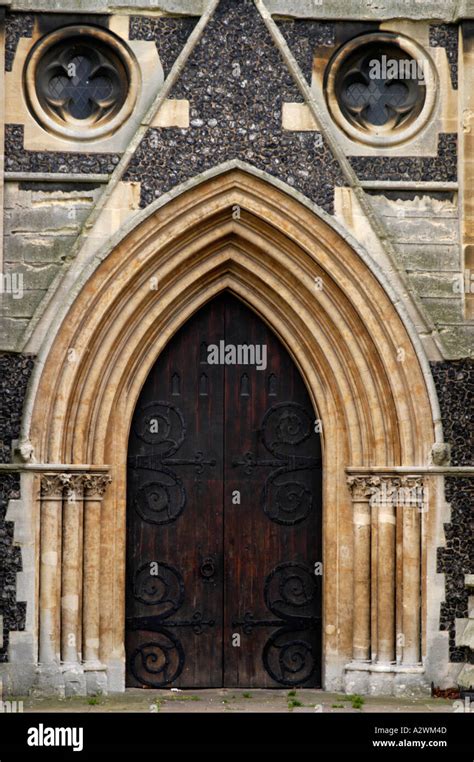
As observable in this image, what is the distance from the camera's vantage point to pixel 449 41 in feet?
44.2

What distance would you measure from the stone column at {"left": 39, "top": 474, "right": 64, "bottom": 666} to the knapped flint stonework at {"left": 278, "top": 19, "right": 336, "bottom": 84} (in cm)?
408

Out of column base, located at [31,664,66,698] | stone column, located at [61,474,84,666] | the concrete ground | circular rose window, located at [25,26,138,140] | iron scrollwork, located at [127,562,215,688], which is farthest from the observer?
iron scrollwork, located at [127,562,215,688]

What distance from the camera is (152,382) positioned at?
13.6 meters

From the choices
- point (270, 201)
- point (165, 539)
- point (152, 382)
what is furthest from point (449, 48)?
point (165, 539)

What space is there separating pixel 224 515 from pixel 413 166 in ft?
11.2

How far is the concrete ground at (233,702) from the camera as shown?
12.5m

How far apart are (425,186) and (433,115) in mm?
639

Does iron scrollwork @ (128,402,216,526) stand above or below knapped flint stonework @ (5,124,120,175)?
below

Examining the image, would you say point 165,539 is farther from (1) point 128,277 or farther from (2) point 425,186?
(2) point 425,186

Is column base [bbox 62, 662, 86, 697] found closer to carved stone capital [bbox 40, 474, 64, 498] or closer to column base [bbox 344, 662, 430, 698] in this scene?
carved stone capital [bbox 40, 474, 64, 498]

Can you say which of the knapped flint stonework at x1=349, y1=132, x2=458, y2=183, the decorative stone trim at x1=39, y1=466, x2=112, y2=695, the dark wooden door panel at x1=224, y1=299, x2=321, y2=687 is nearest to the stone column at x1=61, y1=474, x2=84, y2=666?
the decorative stone trim at x1=39, y1=466, x2=112, y2=695

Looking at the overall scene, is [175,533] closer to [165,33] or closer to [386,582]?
[386,582]

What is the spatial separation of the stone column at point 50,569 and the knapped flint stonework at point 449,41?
4.83 metres

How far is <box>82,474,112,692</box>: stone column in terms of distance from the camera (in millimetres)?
13164
